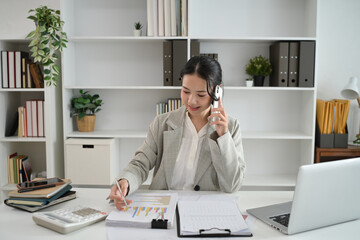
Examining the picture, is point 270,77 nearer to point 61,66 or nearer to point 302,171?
point 61,66

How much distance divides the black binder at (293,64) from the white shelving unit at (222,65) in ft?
0.70

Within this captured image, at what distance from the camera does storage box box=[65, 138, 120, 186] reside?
290 centimetres

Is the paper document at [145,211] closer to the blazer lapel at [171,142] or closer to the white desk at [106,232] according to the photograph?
the white desk at [106,232]

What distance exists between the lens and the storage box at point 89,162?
2898 mm

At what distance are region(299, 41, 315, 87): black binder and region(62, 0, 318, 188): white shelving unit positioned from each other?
229 mm

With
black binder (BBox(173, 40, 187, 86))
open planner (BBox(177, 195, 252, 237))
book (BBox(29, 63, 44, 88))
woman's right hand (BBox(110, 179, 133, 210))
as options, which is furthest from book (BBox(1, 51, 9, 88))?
open planner (BBox(177, 195, 252, 237))

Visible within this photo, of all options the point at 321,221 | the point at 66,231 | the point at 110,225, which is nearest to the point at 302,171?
the point at 321,221

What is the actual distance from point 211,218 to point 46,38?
6.97ft

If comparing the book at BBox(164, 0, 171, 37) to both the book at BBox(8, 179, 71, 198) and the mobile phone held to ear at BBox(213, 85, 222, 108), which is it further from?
the book at BBox(8, 179, 71, 198)

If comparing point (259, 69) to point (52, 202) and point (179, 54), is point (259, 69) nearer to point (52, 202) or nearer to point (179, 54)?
point (179, 54)

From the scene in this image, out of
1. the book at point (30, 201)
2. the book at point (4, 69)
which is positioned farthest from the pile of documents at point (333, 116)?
the book at point (4, 69)

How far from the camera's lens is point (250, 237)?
3.64ft

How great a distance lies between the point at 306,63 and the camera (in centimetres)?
286

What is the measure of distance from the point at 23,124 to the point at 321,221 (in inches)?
103
